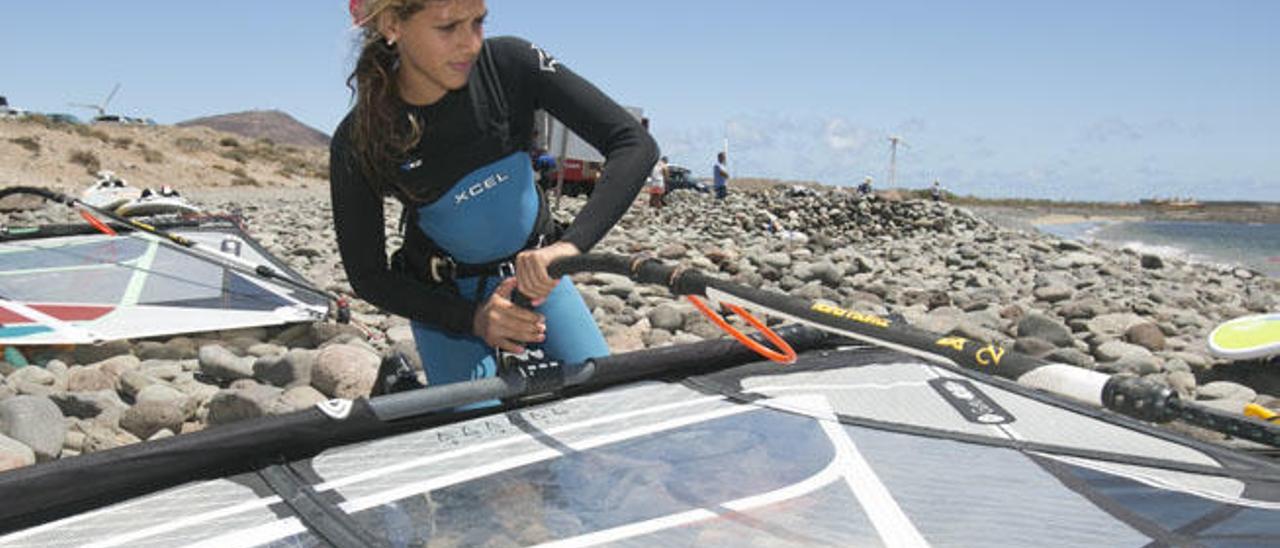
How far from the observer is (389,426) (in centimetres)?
209

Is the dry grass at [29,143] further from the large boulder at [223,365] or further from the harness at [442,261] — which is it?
the harness at [442,261]

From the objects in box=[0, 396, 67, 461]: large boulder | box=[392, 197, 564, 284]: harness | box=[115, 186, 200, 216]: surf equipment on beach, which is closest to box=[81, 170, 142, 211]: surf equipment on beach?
box=[115, 186, 200, 216]: surf equipment on beach

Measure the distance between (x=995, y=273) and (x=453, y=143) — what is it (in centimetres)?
933

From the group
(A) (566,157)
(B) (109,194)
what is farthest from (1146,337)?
(A) (566,157)

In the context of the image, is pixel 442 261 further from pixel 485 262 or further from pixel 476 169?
pixel 476 169

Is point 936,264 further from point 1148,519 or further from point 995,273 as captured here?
point 1148,519

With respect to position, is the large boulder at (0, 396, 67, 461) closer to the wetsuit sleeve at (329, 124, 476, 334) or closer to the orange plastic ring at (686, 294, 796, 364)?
the wetsuit sleeve at (329, 124, 476, 334)

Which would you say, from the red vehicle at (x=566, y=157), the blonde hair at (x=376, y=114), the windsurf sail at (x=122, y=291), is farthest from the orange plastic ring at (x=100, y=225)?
the blonde hair at (x=376, y=114)

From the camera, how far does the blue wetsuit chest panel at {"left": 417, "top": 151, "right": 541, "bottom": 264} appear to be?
243 centimetres

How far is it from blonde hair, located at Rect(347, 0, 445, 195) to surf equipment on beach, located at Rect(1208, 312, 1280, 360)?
3589 mm

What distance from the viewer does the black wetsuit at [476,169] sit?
233cm

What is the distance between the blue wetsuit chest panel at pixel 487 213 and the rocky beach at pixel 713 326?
47 centimetres

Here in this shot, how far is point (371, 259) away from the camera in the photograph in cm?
240

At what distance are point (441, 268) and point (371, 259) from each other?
0.67 feet
